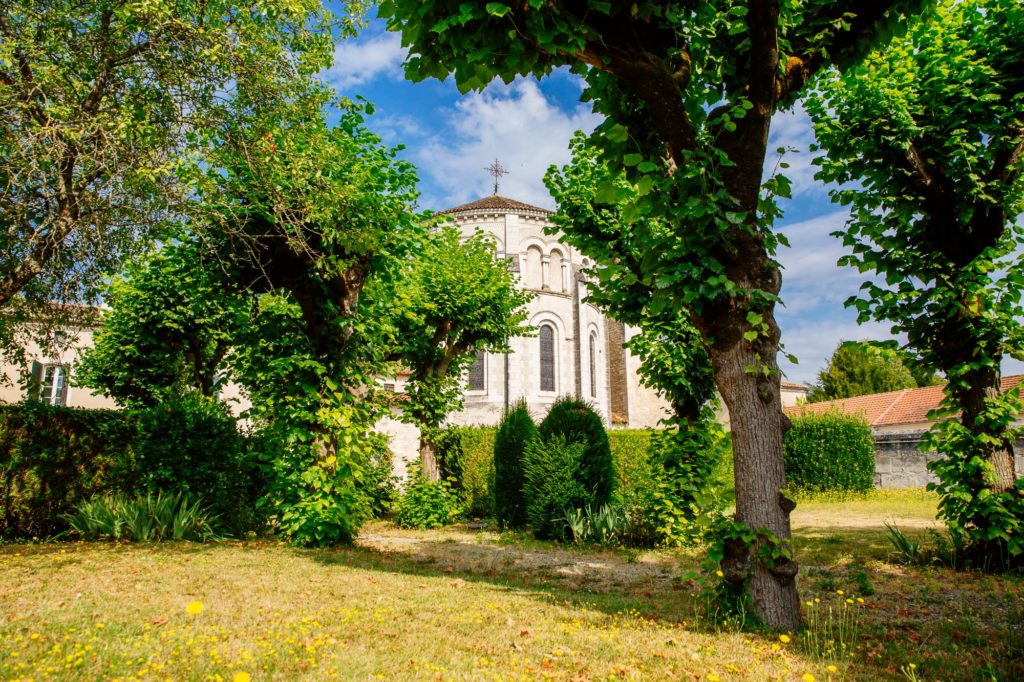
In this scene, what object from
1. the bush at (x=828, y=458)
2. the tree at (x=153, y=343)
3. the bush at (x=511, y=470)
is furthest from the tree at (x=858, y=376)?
the tree at (x=153, y=343)

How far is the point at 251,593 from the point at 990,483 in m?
8.45

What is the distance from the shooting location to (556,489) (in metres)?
11.1

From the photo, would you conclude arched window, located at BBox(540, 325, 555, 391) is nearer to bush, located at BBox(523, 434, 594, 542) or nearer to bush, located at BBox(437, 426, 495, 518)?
bush, located at BBox(437, 426, 495, 518)

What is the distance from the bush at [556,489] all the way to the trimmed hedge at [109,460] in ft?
17.2

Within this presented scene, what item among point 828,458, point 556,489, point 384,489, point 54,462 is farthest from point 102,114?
point 828,458

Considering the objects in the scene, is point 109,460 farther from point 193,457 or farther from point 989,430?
point 989,430

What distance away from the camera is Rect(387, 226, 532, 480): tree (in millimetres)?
15508

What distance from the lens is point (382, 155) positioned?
9391 millimetres

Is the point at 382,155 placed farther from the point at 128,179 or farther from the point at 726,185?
the point at 726,185

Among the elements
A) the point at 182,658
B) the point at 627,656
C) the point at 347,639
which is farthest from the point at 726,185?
the point at 182,658

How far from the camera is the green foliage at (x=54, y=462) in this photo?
8.45 metres

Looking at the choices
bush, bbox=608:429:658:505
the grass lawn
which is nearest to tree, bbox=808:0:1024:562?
the grass lawn

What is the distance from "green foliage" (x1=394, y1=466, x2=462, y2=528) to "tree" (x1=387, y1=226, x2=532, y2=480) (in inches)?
35.2

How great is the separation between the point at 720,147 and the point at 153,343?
15.9 meters
